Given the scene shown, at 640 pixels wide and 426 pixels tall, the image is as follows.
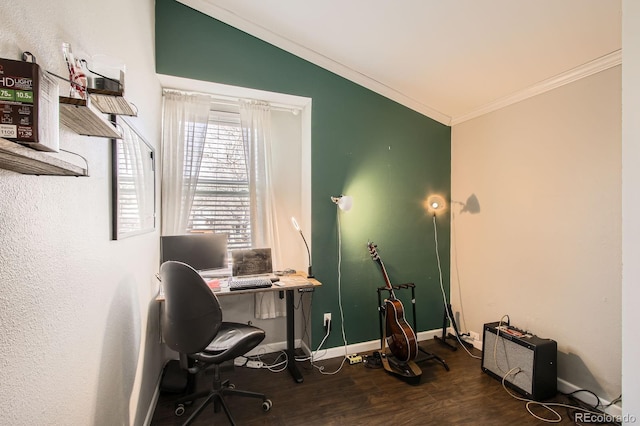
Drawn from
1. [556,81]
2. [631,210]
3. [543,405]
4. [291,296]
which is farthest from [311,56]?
[543,405]

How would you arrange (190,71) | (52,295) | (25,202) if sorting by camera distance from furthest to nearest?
(190,71), (52,295), (25,202)

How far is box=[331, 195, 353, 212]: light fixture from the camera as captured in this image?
2.60 m

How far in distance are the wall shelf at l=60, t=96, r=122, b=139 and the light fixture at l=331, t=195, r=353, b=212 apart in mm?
1903

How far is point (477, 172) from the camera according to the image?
9.67 ft

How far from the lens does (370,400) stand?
211 cm

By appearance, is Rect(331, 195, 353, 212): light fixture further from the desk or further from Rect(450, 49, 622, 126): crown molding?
Rect(450, 49, 622, 126): crown molding

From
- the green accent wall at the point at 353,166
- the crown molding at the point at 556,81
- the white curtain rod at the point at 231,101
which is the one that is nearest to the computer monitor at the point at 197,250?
the green accent wall at the point at 353,166

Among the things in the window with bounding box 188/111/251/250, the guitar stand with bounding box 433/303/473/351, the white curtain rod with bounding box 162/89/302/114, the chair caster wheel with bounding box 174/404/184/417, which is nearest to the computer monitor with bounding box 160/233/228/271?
the window with bounding box 188/111/251/250

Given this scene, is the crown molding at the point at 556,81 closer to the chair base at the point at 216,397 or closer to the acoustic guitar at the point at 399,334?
the acoustic guitar at the point at 399,334

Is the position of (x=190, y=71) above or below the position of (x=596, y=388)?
above

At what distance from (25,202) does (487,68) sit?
3012mm

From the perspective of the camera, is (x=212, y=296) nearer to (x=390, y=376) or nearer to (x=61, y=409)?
(x=61, y=409)

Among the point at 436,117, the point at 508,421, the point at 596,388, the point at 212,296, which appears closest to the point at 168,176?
the point at 212,296

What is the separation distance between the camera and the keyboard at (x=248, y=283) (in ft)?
7.21
